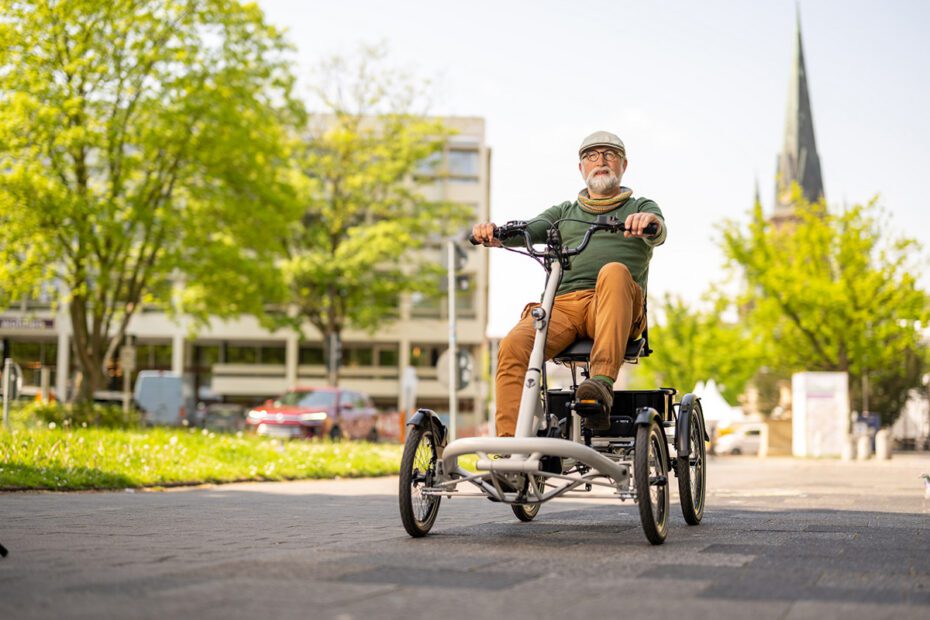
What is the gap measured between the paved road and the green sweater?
4.46 feet

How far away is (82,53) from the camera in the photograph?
2498 centimetres

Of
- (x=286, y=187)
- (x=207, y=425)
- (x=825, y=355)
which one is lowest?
(x=207, y=425)

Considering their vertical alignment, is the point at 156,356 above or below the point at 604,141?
below

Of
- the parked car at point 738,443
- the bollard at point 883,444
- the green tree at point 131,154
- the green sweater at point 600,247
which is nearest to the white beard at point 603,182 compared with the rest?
the green sweater at point 600,247

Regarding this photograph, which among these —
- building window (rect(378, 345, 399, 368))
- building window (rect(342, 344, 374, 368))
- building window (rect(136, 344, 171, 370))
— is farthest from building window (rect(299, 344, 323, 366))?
building window (rect(136, 344, 171, 370))

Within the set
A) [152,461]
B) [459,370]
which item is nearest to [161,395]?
[459,370]

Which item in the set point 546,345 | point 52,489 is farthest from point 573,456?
point 52,489

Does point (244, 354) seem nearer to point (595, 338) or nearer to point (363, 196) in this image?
point (363, 196)

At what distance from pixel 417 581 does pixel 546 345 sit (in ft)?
7.24

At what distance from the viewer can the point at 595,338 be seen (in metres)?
5.96

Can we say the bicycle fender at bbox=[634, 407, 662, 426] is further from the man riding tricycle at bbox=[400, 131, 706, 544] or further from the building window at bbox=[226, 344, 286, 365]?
the building window at bbox=[226, 344, 286, 365]

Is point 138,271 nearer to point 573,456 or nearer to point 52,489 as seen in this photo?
point 52,489

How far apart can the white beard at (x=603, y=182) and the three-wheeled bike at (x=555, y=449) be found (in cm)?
28

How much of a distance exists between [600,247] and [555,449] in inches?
56.7
